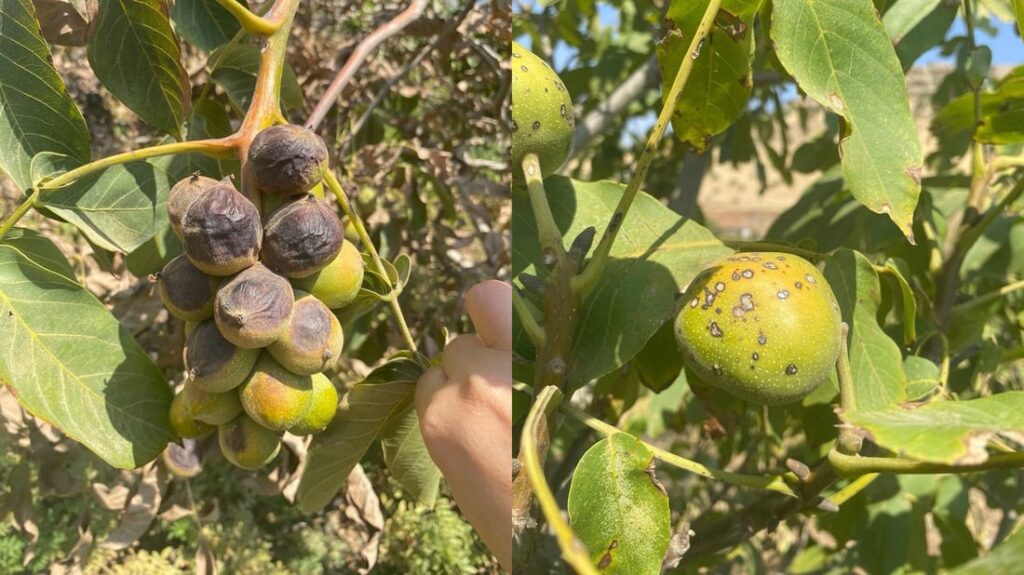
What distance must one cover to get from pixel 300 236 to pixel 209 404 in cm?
18

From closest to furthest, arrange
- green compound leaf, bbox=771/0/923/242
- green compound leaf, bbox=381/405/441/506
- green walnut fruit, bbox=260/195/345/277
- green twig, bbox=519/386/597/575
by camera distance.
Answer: green twig, bbox=519/386/597/575 < green walnut fruit, bbox=260/195/345/277 < green compound leaf, bbox=771/0/923/242 < green compound leaf, bbox=381/405/441/506

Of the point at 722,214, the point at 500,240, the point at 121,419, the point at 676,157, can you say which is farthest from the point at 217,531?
the point at 722,214

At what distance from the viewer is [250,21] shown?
75 centimetres

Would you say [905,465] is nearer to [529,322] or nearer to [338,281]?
[529,322]

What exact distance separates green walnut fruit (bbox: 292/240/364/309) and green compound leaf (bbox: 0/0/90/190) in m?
0.26

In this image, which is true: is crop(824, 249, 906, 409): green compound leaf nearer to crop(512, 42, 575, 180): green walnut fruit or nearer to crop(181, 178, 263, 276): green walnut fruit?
crop(512, 42, 575, 180): green walnut fruit

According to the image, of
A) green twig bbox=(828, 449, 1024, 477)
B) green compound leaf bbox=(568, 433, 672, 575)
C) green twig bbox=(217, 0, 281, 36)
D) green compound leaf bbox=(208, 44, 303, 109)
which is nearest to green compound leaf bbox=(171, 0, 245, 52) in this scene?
green compound leaf bbox=(208, 44, 303, 109)

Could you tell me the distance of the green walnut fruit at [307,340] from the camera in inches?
28.1

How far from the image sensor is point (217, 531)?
155 cm

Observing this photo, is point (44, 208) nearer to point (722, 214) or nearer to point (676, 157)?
point (676, 157)

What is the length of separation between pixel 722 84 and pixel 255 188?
21.7 inches

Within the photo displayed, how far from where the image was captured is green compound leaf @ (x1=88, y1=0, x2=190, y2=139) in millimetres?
850

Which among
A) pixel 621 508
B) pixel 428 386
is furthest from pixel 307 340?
pixel 621 508

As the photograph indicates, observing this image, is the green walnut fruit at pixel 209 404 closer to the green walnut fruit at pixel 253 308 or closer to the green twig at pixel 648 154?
the green walnut fruit at pixel 253 308
